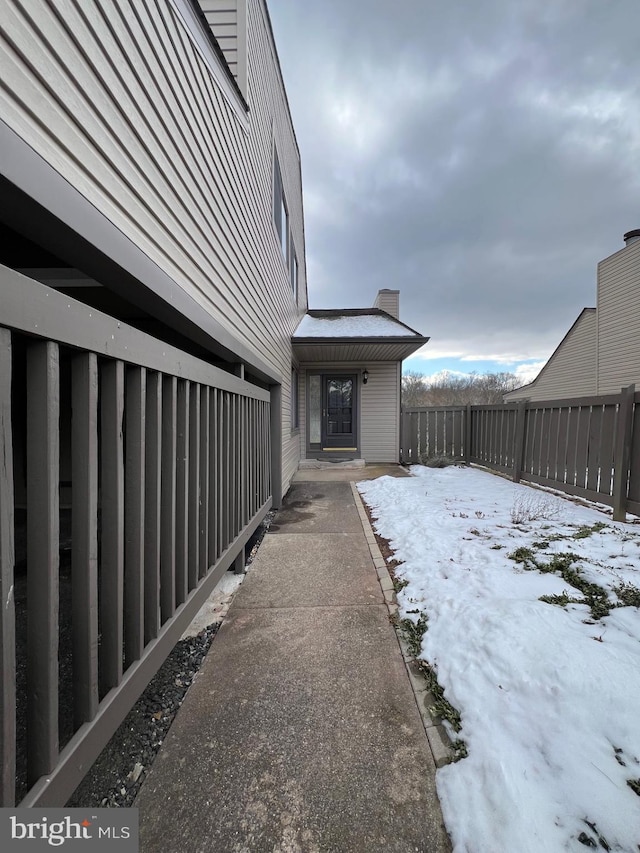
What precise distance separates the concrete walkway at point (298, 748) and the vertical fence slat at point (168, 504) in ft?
1.60

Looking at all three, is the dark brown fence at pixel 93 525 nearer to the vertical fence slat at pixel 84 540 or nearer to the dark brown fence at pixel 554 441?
the vertical fence slat at pixel 84 540

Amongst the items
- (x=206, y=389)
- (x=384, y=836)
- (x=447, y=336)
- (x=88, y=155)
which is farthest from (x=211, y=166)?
(x=447, y=336)

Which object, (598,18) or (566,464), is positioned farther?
(598,18)

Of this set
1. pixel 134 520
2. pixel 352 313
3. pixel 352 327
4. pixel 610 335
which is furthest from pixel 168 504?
pixel 610 335

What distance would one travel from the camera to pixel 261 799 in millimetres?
1159

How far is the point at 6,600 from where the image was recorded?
0.77 m

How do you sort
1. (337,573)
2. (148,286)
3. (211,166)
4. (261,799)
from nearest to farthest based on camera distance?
(261,799) < (148,286) < (211,166) < (337,573)

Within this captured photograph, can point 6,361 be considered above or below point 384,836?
above

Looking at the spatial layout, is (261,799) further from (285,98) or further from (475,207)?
(475,207)

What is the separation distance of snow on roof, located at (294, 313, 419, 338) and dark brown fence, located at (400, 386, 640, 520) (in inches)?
91.9

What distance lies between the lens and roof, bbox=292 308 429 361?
743cm

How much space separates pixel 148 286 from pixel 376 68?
8945 mm

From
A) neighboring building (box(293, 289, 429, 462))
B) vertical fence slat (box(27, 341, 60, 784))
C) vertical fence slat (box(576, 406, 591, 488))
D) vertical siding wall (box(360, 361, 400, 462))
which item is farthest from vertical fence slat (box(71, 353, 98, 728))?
vertical siding wall (box(360, 361, 400, 462))

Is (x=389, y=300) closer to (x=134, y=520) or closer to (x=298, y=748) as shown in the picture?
(x=134, y=520)
